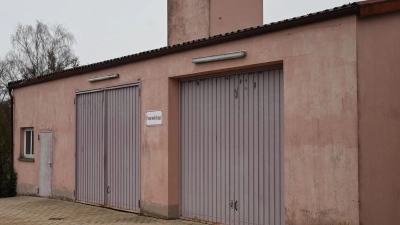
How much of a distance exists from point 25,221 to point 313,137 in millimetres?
7147

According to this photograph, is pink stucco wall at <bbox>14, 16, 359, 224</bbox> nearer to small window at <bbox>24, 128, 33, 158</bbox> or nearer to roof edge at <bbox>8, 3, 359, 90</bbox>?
roof edge at <bbox>8, 3, 359, 90</bbox>

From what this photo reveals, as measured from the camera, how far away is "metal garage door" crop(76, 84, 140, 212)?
13.2 meters

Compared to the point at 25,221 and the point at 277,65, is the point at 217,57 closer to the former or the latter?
the point at 277,65

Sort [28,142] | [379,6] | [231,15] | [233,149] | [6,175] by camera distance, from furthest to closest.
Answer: [28,142] → [6,175] → [231,15] → [233,149] → [379,6]

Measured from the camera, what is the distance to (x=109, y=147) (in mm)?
14133

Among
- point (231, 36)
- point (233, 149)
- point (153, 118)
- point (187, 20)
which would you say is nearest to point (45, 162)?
point (153, 118)

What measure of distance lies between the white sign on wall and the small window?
7459 millimetres

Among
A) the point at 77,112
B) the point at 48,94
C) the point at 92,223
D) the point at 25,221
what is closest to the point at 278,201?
the point at 92,223

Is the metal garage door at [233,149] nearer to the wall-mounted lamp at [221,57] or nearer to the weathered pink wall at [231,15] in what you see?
the wall-mounted lamp at [221,57]

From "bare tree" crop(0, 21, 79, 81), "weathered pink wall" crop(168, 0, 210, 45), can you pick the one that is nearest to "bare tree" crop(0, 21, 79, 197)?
"bare tree" crop(0, 21, 79, 81)

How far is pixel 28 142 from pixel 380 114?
13.6m

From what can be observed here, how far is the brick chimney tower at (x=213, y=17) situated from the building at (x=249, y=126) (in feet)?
14.4

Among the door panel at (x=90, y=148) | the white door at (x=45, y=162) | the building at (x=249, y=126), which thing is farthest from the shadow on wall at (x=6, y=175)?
the door panel at (x=90, y=148)

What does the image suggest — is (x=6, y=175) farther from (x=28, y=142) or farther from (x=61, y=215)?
(x=61, y=215)
